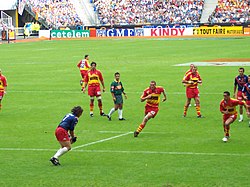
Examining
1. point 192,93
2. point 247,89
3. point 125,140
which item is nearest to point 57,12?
point 192,93

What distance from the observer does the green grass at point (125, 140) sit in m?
15.4

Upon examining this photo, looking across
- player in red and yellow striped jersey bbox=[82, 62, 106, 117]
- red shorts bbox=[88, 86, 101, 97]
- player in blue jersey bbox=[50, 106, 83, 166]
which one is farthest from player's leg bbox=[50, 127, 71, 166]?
red shorts bbox=[88, 86, 101, 97]

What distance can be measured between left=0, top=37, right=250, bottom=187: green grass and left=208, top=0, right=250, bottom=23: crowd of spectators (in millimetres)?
46231

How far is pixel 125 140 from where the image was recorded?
2027cm

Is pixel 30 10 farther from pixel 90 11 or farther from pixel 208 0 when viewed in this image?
pixel 208 0

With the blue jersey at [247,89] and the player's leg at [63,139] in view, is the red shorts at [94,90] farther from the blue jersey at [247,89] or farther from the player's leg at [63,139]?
the player's leg at [63,139]

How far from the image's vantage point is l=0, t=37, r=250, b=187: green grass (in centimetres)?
1545

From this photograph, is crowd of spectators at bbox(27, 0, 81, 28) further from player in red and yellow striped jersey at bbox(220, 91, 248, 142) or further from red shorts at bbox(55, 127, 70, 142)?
red shorts at bbox(55, 127, 70, 142)

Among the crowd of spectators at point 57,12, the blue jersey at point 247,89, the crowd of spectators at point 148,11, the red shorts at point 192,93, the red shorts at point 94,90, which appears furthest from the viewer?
the crowd of spectators at point 57,12

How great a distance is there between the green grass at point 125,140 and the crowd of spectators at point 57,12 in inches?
2199

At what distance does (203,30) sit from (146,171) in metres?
71.3

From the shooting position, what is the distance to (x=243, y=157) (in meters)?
17.4

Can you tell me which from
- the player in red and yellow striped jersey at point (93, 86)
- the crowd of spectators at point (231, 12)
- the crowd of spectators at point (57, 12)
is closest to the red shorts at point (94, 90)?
the player in red and yellow striped jersey at point (93, 86)

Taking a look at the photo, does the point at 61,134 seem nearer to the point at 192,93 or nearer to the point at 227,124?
the point at 227,124
